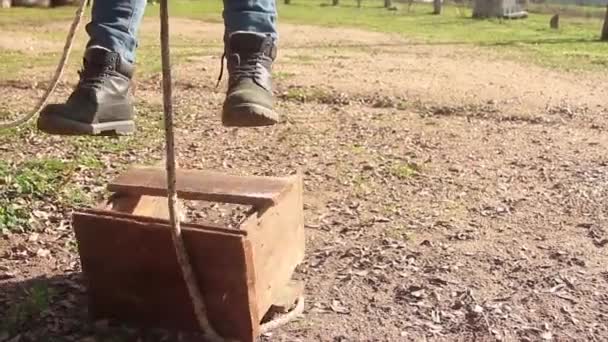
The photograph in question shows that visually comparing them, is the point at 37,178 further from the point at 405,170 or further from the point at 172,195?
the point at 172,195

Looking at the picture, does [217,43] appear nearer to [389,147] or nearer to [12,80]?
[12,80]

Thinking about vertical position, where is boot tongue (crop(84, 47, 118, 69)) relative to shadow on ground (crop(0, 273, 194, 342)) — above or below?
above

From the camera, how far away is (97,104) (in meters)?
2.01

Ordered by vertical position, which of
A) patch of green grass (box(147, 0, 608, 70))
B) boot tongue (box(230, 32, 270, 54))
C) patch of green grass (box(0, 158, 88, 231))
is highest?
boot tongue (box(230, 32, 270, 54))

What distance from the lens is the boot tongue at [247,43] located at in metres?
2.09

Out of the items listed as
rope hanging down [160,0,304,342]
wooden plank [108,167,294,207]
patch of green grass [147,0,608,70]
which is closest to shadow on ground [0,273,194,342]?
rope hanging down [160,0,304,342]

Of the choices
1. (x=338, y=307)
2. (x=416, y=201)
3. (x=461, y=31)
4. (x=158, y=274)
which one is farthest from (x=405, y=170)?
(x=461, y=31)

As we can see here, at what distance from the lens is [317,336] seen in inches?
79.3

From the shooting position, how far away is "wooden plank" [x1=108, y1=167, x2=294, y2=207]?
1.95 meters

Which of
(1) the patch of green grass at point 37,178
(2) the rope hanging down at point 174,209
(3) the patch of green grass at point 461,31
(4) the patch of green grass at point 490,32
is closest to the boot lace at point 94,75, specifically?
(2) the rope hanging down at point 174,209

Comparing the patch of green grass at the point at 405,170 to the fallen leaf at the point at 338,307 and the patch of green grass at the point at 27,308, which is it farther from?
the patch of green grass at the point at 27,308

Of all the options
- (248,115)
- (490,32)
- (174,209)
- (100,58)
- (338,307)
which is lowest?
(490,32)

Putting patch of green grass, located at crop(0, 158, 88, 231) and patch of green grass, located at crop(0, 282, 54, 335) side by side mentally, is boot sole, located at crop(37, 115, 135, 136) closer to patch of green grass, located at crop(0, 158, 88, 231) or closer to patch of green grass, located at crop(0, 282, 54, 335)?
patch of green grass, located at crop(0, 282, 54, 335)

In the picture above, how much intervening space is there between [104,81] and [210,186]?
0.35m
